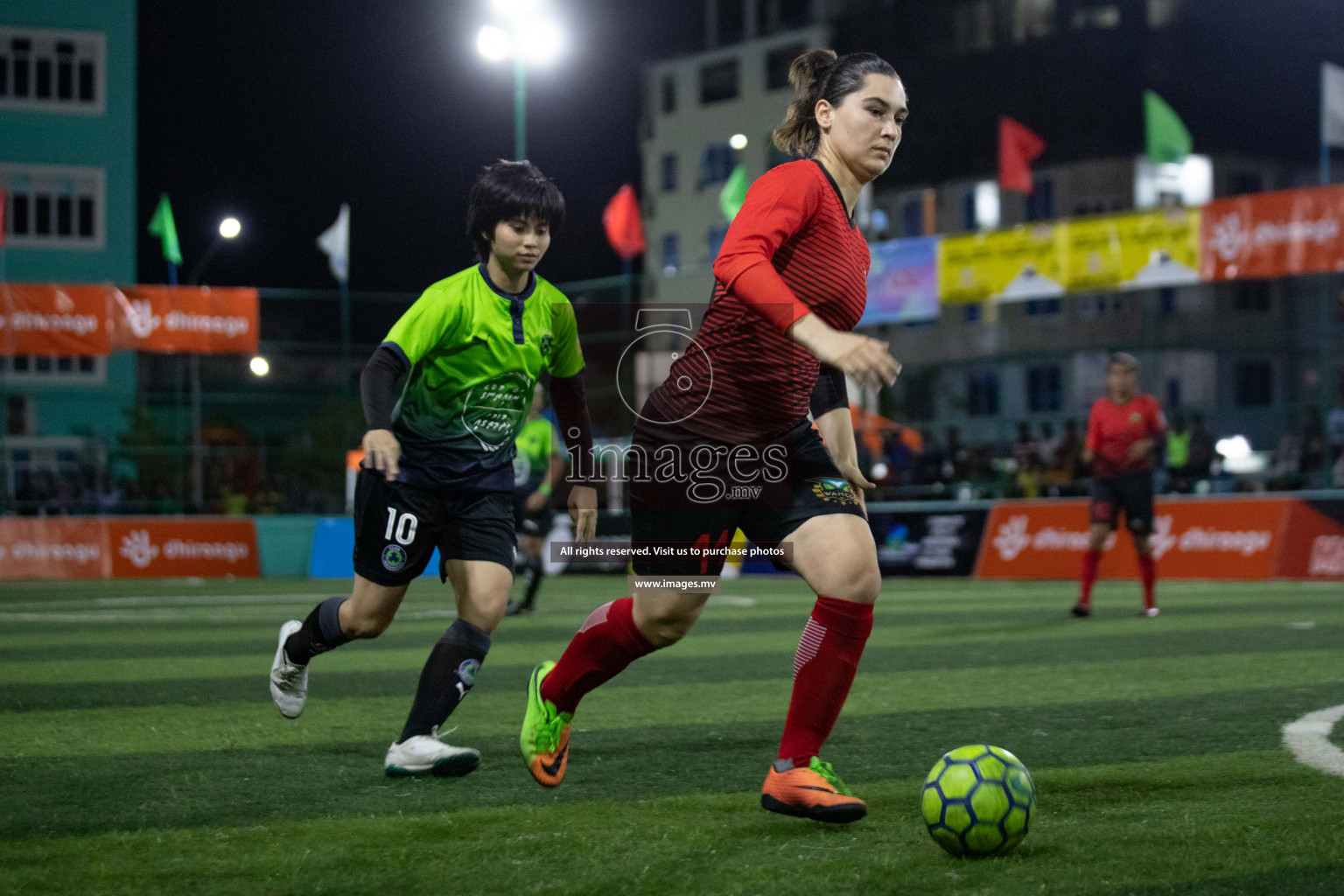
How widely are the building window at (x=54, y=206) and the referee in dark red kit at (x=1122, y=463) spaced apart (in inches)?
1329

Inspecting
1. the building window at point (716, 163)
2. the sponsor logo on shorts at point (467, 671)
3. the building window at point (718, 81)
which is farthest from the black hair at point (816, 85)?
the building window at point (718, 81)

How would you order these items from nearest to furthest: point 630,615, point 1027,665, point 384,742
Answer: point 630,615 < point 384,742 < point 1027,665

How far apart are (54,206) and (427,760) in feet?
125

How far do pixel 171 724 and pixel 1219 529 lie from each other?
1380cm

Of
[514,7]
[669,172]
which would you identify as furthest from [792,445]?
[669,172]

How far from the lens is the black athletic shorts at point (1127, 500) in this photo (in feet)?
37.4

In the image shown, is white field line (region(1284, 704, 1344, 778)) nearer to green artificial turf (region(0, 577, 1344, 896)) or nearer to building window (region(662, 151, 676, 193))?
green artificial turf (region(0, 577, 1344, 896))

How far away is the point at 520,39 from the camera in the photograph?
21250mm

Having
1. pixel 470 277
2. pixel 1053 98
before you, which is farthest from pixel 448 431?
pixel 1053 98

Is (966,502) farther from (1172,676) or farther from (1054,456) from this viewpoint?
(1172,676)

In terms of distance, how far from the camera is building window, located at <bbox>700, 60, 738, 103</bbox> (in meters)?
56.4

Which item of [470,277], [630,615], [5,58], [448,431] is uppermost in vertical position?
[5,58]

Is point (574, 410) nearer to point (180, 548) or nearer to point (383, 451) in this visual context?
point (383, 451)

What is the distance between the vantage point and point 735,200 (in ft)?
82.9
